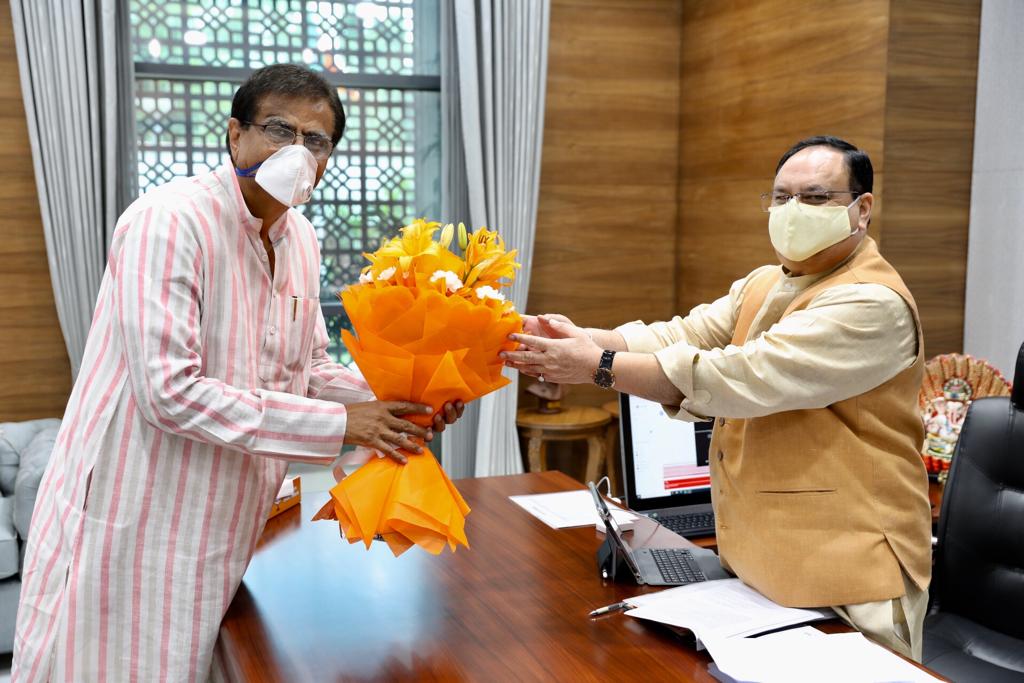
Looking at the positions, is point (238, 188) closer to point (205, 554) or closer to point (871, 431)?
point (205, 554)

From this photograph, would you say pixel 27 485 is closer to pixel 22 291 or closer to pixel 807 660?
pixel 22 291

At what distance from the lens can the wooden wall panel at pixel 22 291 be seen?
4.14 m

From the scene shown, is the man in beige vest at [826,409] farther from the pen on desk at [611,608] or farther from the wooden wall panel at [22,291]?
the wooden wall panel at [22,291]

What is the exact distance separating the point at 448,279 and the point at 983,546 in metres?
1.70

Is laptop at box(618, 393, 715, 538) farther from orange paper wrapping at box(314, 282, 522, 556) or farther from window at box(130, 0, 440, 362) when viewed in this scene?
window at box(130, 0, 440, 362)

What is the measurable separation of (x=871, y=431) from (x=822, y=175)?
1.59ft

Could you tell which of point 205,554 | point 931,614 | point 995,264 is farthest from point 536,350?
point 995,264

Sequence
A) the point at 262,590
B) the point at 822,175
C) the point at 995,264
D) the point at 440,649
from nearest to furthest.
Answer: the point at 440,649 → the point at 822,175 → the point at 262,590 → the point at 995,264

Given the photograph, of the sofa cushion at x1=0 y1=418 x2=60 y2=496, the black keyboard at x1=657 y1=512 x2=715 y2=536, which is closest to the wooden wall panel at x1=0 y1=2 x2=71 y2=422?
the sofa cushion at x1=0 y1=418 x2=60 y2=496

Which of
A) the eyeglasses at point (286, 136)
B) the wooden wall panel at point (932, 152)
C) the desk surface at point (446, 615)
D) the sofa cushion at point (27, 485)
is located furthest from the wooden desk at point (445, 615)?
the wooden wall panel at point (932, 152)

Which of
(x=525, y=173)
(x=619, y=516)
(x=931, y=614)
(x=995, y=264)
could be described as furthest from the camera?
(x=525, y=173)

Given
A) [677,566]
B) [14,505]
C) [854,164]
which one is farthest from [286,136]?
[14,505]

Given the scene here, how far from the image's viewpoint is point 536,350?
1.94 meters

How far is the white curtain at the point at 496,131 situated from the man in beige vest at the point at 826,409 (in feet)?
9.11
